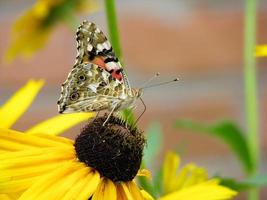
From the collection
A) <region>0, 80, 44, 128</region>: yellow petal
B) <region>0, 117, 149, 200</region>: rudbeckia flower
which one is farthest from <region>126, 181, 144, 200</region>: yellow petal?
<region>0, 80, 44, 128</region>: yellow petal

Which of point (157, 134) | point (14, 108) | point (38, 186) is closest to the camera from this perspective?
point (38, 186)

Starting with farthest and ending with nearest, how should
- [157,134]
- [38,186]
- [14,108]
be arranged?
[157,134] → [14,108] → [38,186]

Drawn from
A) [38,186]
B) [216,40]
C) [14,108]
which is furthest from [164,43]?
[38,186]

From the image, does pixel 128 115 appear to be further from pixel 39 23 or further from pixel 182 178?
pixel 39 23

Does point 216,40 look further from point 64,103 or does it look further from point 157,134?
point 64,103

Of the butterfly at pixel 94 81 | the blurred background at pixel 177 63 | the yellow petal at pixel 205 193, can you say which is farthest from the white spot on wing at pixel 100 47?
the blurred background at pixel 177 63

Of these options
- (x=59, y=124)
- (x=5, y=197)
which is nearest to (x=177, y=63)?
(x=59, y=124)

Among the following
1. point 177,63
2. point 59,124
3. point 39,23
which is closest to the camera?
point 59,124

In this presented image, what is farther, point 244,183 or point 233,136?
point 233,136
